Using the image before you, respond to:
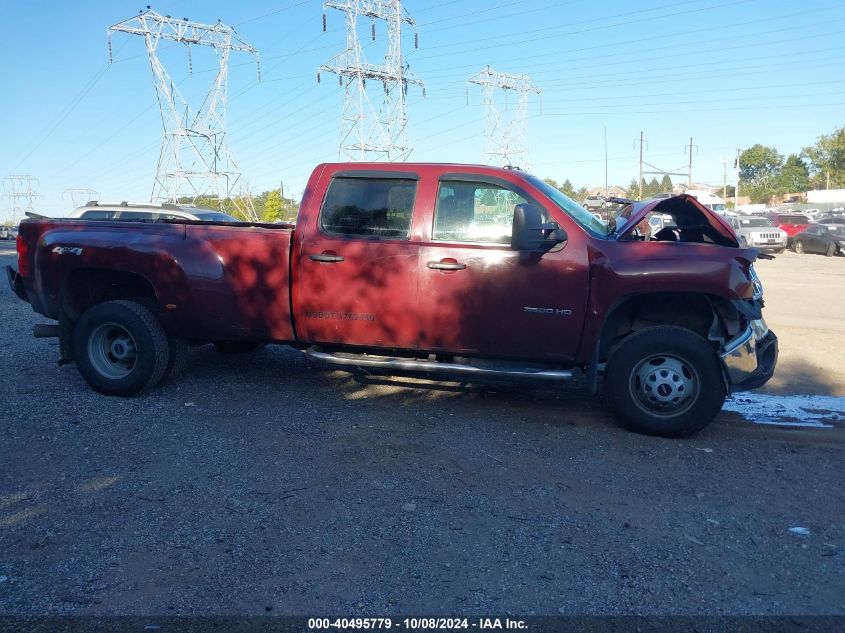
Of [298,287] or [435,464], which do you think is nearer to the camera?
[435,464]

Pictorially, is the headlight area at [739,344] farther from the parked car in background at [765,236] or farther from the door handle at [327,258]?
the parked car in background at [765,236]

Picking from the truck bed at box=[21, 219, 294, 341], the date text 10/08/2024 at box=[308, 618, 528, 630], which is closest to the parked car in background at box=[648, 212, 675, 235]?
the truck bed at box=[21, 219, 294, 341]

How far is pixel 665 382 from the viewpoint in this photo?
5074 millimetres

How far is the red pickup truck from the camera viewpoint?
5.05 metres

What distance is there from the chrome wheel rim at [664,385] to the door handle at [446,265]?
1532 millimetres

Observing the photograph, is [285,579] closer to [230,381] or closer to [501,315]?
[501,315]

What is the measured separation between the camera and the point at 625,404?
5.13m

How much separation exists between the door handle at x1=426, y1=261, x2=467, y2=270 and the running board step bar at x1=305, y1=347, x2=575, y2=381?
0.76 m

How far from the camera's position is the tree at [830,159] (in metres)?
90.0

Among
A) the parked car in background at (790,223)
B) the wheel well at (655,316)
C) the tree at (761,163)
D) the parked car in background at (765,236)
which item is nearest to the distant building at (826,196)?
the tree at (761,163)

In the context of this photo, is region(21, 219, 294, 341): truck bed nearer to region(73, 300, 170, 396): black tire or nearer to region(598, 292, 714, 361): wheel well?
region(73, 300, 170, 396): black tire

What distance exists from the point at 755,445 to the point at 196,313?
15.2 feet

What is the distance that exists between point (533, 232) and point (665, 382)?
1501 millimetres

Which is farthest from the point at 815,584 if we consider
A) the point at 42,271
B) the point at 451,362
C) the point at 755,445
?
the point at 42,271
